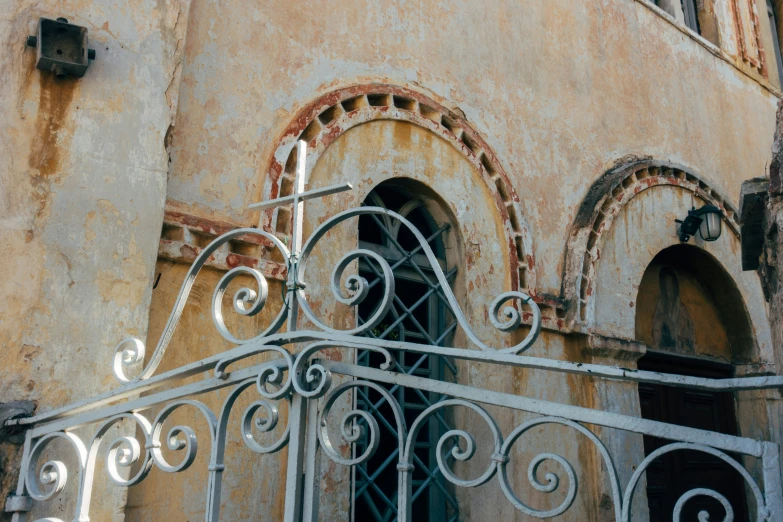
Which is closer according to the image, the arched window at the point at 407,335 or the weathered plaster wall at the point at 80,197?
the weathered plaster wall at the point at 80,197

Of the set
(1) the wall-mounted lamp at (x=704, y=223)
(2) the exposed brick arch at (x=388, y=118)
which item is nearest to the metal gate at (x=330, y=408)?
(2) the exposed brick arch at (x=388, y=118)

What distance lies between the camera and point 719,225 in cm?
668

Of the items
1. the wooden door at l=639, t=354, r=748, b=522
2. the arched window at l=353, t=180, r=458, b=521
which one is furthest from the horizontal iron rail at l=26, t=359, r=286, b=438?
the wooden door at l=639, t=354, r=748, b=522

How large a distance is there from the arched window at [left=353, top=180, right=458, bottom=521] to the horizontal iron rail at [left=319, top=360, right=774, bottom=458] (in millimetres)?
2138

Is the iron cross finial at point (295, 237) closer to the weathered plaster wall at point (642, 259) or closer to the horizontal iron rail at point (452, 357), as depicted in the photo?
the horizontal iron rail at point (452, 357)

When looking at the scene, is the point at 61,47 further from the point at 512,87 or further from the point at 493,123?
the point at 512,87

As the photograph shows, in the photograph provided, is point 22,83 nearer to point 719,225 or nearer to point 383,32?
point 383,32

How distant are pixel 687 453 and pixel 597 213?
231 cm

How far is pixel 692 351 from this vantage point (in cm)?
704

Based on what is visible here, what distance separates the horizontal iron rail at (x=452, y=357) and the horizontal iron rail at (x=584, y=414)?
0.08m

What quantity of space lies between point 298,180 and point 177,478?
1.64 m

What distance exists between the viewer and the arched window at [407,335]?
4254 millimetres

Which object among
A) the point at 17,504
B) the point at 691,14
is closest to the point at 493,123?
the point at 17,504

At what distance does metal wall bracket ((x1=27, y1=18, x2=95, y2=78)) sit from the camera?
3.05 meters
